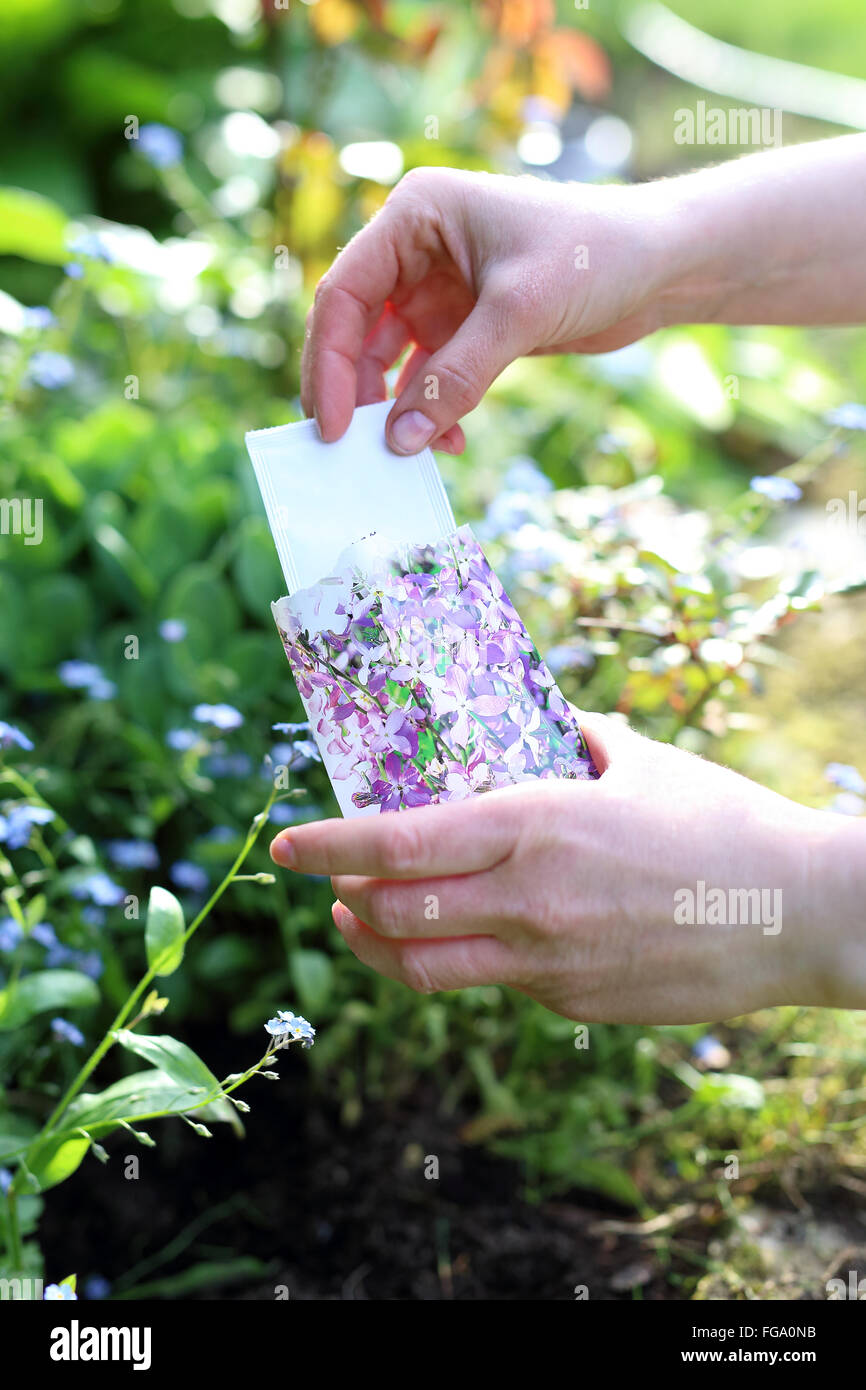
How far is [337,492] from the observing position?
94 centimetres

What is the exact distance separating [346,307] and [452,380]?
0.15m

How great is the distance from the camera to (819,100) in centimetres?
388

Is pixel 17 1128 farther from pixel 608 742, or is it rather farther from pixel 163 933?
pixel 608 742

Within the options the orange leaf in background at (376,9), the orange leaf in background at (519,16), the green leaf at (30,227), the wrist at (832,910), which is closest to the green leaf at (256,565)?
the green leaf at (30,227)

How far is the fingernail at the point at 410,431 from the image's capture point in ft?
3.16

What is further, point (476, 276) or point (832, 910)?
point (476, 276)

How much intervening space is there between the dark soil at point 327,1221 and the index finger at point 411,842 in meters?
0.61

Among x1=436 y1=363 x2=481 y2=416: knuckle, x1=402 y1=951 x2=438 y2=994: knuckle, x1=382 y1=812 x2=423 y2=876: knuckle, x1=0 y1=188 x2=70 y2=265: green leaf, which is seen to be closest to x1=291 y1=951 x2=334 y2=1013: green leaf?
x1=402 y1=951 x2=438 y2=994: knuckle

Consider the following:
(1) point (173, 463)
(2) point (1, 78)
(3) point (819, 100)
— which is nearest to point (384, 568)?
(1) point (173, 463)

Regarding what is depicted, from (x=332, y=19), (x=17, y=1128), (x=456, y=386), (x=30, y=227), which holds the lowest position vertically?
(x=17, y=1128)

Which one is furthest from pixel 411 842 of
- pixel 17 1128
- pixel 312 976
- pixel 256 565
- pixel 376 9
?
pixel 376 9

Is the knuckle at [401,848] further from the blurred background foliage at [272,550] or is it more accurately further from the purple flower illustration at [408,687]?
the blurred background foliage at [272,550]
